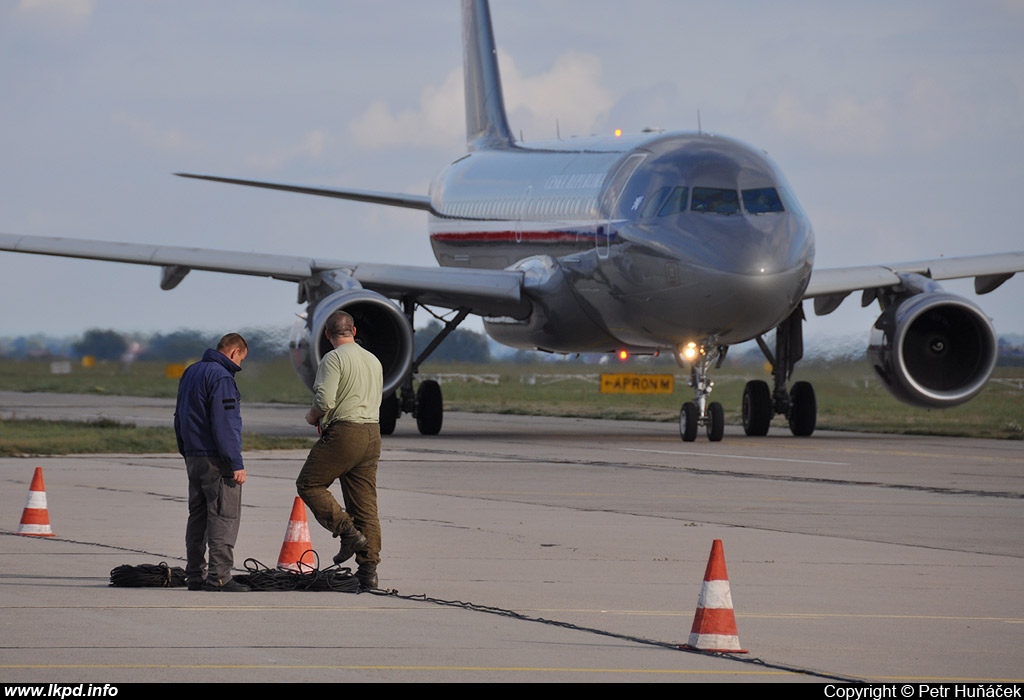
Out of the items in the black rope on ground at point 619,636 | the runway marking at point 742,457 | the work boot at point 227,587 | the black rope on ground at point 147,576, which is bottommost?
the black rope on ground at point 619,636

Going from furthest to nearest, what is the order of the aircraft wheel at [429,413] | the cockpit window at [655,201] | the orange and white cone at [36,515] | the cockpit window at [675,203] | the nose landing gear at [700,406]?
the aircraft wheel at [429,413] → the nose landing gear at [700,406] → the cockpit window at [655,201] → the cockpit window at [675,203] → the orange and white cone at [36,515]

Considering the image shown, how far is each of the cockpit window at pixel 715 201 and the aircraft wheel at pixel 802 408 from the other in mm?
4842

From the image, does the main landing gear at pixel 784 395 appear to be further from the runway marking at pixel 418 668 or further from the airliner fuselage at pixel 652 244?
the runway marking at pixel 418 668

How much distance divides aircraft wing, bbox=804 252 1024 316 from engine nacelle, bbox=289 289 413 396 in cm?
586

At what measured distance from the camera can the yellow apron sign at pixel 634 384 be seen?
1407 inches

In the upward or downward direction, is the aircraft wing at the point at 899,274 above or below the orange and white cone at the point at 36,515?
above

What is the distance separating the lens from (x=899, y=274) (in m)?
26.9

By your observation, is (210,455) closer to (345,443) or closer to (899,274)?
(345,443)

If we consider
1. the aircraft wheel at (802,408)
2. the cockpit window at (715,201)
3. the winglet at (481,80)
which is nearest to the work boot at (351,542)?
the cockpit window at (715,201)

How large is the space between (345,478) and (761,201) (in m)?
13.1

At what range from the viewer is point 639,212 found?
23688 millimetres

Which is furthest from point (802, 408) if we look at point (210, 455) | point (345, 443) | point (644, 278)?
point (210, 455)
